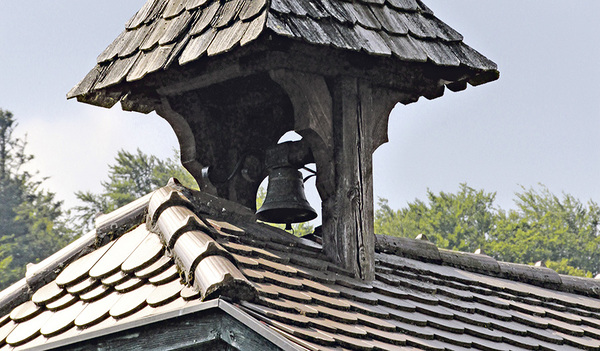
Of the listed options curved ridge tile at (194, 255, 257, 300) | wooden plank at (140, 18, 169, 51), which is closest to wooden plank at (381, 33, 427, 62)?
wooden plank at (140, 18, 169, 51)

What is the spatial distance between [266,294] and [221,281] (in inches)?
16.5

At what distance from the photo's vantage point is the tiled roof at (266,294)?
154 inches

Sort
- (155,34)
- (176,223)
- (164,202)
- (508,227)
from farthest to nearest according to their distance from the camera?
(508,227) < (155,34) < (164,202) < (176,223)

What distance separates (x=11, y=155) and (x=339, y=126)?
1610 inches

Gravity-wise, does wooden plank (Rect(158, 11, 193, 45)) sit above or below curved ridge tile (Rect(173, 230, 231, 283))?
above

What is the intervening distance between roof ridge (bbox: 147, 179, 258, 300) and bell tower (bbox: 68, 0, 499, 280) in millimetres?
624

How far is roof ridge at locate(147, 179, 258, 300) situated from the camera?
3758 mm

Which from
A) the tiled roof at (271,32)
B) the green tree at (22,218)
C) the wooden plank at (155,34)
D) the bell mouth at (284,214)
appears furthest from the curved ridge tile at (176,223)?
the green tree at (22,218)

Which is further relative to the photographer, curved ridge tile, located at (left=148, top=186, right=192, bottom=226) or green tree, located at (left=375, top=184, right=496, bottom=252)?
green tree, located at (left=375, top=184, right=496, bottom=252)

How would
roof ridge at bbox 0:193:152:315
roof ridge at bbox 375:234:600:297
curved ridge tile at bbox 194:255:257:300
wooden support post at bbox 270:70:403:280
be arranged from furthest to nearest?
roof ridge at bbox 375:234:600:297 < wooden support post at bbox 270:70:403:280 < roof ridge at bbox 0:193:152:315 < curved ridge tile at bbox 194:255:257:300

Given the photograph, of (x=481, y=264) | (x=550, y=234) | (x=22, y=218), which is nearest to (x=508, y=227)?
(x=550, y=234)

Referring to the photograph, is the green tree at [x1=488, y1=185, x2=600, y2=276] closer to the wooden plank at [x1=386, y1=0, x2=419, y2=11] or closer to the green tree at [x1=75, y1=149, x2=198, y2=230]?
the green tree at [x1=75, y1=149, x2=198, y2=230]

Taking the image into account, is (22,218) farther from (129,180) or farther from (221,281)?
(221,281)

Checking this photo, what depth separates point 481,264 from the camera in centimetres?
634
